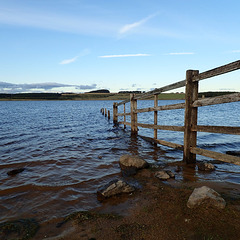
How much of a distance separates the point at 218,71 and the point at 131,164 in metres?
3.59

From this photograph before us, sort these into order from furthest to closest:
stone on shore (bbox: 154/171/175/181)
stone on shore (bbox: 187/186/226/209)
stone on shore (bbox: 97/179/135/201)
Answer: stone on shore (bbox: 154/171/175/181) → stone on shore (bbox: 97/179/135/201) → stone on shore (bbox: 187/186/226/209)

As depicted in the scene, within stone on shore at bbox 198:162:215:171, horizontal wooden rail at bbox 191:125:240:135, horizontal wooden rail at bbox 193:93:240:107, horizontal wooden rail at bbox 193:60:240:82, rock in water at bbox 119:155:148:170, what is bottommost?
stone on shore at bbox 198:162:215:171

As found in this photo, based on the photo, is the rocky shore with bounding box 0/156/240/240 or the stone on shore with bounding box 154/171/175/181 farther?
the stone on shore with bounding box 154/171/175/181

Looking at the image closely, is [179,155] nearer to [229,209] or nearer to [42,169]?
[229,209]

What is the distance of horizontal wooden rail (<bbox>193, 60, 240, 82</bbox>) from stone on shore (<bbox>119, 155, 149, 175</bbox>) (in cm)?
303

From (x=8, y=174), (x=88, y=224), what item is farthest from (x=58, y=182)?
(x=88, y=224)

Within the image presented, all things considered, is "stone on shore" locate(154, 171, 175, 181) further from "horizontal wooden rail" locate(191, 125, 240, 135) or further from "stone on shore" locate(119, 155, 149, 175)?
"horizontal wooden rail" locate(191, 125, 240, 135)

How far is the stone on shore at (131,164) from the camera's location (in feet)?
19.0

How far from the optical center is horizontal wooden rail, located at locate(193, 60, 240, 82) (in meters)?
4.35

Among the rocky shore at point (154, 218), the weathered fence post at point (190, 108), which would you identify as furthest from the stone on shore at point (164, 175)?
the weathered fence post at point (190, 108)

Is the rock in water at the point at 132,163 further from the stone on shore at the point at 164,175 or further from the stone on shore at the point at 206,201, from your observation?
the stone on shore at the point at 206,201

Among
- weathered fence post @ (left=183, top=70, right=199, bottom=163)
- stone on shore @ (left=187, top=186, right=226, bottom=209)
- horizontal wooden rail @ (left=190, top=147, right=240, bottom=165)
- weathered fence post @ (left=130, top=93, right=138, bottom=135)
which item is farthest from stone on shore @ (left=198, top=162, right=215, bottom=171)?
weathered fence post @ (left=130, top=93, right=138, bottom=135)

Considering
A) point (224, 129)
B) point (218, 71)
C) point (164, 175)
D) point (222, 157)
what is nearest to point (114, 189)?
point (164, 175)

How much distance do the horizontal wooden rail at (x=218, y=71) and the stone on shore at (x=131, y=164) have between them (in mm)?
3034
